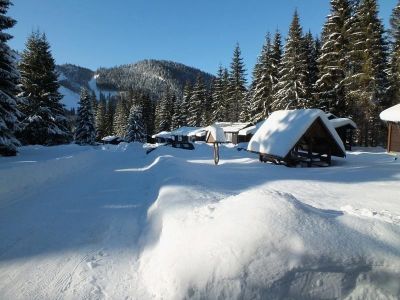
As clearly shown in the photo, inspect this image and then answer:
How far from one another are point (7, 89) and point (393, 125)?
26.6 metres

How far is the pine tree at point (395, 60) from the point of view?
35284 mm

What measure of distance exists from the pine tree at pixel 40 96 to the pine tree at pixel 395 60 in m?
35.7

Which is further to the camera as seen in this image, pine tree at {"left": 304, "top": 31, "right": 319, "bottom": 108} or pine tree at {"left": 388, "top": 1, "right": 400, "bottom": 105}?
pine tree at {"left": 304, "top": 31, "right": 319, "bottom": 108}

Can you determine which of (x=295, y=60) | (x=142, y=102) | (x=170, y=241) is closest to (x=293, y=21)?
(x=295, y=60)

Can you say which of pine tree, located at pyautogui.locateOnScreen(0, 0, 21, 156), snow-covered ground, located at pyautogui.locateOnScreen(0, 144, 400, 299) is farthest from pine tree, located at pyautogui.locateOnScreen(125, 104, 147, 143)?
snow-covered ground, located at pyautogui.locateOnScreen(0, 144, 400, 299)

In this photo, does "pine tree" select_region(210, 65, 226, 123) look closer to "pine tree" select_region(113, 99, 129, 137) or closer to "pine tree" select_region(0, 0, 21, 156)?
"pine tree" select_region(113, 99, 129, 137)

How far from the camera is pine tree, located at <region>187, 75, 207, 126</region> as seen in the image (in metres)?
73.6

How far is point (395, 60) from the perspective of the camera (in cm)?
3859

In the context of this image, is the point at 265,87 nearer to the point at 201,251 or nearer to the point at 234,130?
the point at 234,130

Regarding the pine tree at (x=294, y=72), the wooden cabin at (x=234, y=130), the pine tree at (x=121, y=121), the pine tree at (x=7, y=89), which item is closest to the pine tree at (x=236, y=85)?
the wooden cabin at (x=234, y=130)

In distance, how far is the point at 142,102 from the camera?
88250 millimetres

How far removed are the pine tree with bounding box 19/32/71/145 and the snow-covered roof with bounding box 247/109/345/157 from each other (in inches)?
782

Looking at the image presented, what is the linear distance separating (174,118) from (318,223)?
7475 cm

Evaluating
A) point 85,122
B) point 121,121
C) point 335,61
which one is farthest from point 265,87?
point 121,121
